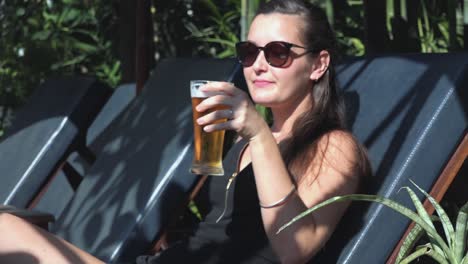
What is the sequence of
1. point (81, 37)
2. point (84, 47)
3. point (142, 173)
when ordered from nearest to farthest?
point (142, 173) < point (84, 47) < point (81, 37)

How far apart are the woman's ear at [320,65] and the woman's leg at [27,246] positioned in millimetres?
870

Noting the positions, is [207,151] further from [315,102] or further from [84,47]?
[84,47]

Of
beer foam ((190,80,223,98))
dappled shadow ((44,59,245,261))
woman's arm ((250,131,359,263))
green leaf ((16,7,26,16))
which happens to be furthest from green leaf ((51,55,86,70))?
beer foam ((190,80,223,98))

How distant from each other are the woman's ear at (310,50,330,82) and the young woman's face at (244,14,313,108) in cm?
1

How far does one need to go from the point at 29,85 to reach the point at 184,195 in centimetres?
462

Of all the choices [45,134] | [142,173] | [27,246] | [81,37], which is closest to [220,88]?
[27,246]

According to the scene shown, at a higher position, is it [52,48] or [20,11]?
[20,11]

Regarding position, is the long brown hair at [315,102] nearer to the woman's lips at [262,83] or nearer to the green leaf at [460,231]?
the woman's lips at [262,83]

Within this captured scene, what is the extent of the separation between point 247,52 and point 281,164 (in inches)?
20.8

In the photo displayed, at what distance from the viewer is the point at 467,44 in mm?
4133

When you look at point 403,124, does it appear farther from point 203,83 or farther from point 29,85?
point 29,85

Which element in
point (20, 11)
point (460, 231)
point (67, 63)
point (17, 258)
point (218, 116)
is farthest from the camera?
point (67, 63)

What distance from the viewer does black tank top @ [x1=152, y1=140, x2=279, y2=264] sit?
2.97 metres

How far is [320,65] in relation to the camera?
10.3 feet
